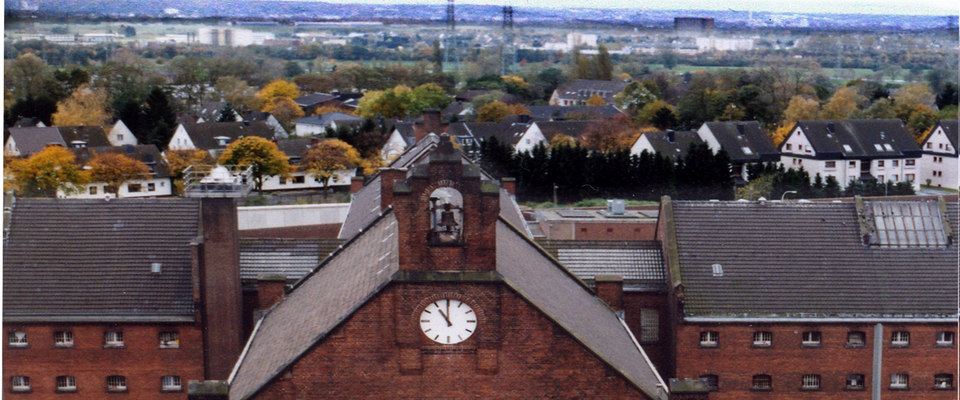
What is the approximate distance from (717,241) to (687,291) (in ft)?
8.78

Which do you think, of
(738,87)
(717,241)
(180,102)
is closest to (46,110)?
(180,102)

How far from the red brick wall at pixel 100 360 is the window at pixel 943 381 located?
82.1ft

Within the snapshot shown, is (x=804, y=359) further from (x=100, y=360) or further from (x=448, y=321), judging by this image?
(x=100, y=360)

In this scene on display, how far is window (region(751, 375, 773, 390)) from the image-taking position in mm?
34500

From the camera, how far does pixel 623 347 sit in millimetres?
25250

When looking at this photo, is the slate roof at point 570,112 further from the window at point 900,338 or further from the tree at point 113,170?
the window at point 900,338

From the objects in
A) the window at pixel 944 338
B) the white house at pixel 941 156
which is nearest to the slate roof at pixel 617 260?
the window at pixel 944 338

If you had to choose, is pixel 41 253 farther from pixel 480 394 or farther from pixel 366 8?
pixel 366 8

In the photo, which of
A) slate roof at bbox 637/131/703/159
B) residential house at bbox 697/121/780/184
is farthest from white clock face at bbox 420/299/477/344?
residential house at bbox 697/121/780/184

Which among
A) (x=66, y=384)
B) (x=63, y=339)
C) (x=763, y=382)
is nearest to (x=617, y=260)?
(x=763, y=382)

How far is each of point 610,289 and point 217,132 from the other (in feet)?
255

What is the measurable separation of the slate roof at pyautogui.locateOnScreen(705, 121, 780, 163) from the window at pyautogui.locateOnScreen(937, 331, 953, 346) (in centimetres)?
5876

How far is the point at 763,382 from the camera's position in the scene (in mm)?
34594

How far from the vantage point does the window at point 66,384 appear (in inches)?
1305
